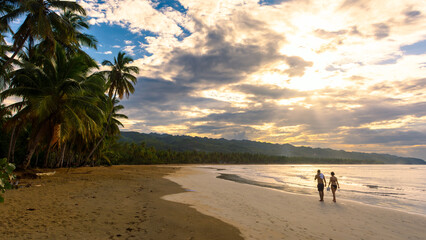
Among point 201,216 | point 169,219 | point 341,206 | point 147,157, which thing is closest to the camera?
point 169,219

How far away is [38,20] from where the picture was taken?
46.0ft

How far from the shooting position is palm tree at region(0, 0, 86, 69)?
13.9 m

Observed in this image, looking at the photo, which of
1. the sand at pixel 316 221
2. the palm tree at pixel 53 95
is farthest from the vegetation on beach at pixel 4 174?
the palm tree at pixel 53 95

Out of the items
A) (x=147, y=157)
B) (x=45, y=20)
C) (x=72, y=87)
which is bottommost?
(x=147, y=157)

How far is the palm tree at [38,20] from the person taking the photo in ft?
45.6

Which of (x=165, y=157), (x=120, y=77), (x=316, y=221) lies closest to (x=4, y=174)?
(x=316, y=221)

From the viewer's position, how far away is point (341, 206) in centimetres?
1291

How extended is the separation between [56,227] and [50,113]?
13510 mm

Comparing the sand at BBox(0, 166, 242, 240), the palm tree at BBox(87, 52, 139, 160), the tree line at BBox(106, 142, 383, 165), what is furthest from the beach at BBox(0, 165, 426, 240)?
the tree line at BBox(106, 142, 383, 165)

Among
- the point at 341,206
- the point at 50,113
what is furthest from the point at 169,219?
the point at 50,113

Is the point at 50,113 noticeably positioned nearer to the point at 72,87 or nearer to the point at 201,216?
the point at 72,87

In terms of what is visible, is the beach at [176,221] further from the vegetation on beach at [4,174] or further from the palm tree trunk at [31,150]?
the palm tree trunk at [31,150]

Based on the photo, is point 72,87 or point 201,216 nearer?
point 201,216

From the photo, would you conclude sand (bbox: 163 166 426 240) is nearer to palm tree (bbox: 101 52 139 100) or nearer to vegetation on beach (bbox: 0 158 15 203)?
vegetation on beach (bbox: 0 158 15 203)
